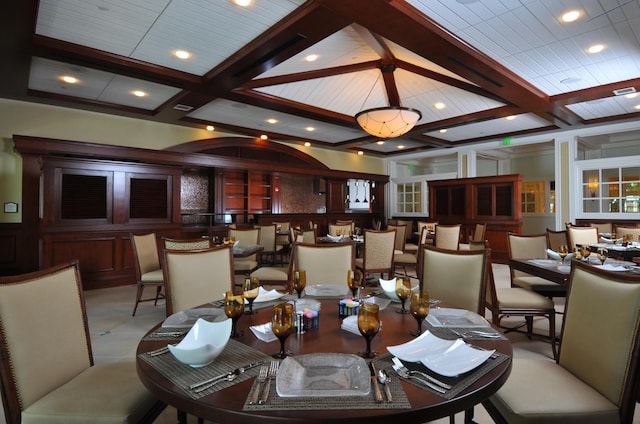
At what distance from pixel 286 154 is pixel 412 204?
415 centimetres

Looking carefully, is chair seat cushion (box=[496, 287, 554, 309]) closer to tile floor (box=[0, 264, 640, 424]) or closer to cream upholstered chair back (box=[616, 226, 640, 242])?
tile floor (box=[0, 264, 640, 424])

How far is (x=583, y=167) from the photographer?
677 cm

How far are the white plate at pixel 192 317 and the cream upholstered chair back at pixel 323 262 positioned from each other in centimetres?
95

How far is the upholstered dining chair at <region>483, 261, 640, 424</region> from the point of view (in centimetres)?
119

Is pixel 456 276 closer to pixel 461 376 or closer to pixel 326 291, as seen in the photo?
pixel 326 291

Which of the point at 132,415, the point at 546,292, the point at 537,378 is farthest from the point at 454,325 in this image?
the point at 546,292

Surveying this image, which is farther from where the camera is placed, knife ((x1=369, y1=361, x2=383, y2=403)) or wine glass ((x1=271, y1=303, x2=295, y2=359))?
wine glass ((x1=271, y1=303, x2=295, y2=359))

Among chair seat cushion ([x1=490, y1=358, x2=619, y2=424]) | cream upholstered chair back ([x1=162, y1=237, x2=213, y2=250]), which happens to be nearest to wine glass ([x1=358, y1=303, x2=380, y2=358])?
chair seat cushion ([x1=490, y1=358, x2=619, y2=424])

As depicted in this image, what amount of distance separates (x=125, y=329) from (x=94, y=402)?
243cm

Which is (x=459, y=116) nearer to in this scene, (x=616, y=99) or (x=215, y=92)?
(x=616, y=99)

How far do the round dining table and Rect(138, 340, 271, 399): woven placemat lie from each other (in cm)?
2

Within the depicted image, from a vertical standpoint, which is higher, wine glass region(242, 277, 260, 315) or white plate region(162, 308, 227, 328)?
wine glass region(242, 277, 260, 315)

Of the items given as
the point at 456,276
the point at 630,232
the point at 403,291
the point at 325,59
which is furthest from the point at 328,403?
the point at 630,232

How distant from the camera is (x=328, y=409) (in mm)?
809
